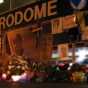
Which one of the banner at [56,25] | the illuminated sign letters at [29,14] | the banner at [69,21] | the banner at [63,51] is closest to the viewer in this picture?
the banner at [69,21]

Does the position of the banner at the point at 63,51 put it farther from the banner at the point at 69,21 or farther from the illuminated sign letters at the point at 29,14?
the illuminated sign letters at the point at 29,14

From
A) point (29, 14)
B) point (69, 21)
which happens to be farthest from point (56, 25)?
point (29, 14)

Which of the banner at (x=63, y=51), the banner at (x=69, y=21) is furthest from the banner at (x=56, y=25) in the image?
the banner at (x=63, y=51)

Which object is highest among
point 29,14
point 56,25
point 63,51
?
point 29,14

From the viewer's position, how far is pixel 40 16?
954cm

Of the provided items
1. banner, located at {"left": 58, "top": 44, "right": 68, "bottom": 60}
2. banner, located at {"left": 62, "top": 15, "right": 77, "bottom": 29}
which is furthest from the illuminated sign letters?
banner, located at {"left": 58, "top": 44, "right": 68, "bottom": 60}

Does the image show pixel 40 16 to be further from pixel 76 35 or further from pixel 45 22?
pixel 76 35

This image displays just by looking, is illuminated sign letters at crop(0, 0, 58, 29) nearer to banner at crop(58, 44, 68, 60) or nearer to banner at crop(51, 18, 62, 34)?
banner at crop(51, 18, 62, 34)

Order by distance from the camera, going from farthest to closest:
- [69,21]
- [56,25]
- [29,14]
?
[29,14], [56,25], [69,21]

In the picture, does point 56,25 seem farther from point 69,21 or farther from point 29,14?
point 29,14

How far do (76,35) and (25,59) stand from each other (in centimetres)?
156

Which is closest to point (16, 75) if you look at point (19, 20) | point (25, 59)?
point (25, 59)

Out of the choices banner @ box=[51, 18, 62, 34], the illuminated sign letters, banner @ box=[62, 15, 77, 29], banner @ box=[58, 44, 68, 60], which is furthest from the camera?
the illuminated sign letters

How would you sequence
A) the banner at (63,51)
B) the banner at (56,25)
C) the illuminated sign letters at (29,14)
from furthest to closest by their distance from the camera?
the illuminated sign letters at (29,14) < the banner at (56,25) < the banner at (63,51)
